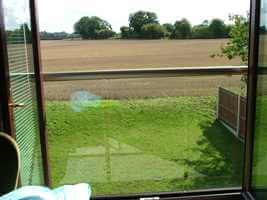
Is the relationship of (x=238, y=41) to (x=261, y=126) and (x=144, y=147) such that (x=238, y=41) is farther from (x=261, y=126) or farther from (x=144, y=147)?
(x=144, y=147)

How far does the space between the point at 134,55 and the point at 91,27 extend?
14.8 inches

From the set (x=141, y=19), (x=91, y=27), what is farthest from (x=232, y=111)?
(x=91, y=27)

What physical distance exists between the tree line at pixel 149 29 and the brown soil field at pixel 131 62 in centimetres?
5

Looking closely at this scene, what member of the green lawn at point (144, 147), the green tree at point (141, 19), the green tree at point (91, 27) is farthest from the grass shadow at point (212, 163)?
the green tree at point (91, 27)

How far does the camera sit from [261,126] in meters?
2.20

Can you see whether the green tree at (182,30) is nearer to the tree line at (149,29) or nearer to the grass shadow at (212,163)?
the tree line at (149,29)

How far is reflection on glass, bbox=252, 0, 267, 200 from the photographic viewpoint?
2111 mm

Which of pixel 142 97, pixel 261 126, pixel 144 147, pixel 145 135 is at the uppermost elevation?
pixel 142 97

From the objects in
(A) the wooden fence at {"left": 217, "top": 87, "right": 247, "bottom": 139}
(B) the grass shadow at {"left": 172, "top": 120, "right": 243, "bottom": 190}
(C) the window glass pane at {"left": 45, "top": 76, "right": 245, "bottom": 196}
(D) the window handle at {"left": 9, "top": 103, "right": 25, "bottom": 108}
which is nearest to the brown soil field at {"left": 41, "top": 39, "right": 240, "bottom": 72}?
(C) the window glass pane at {"left": 45, "top": 76, "right": 245, "bottom": 196}

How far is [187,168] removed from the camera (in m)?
2.61

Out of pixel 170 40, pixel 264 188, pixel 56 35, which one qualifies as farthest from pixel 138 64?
pixel 264 188

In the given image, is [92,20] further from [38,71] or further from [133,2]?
[38,71]

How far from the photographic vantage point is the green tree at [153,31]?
235 cm

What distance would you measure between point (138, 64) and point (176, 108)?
472mm
